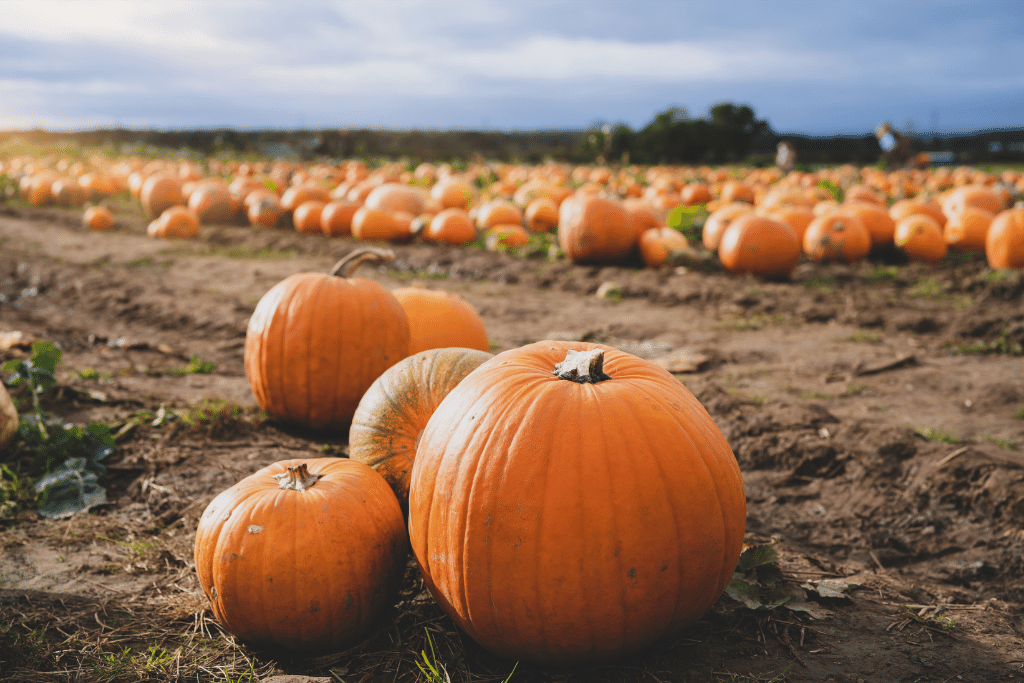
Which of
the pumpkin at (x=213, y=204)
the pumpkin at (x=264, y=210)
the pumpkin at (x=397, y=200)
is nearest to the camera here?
the pumpkin at (x=397, y=200)

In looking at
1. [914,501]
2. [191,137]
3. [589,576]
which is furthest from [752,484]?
[191,137]

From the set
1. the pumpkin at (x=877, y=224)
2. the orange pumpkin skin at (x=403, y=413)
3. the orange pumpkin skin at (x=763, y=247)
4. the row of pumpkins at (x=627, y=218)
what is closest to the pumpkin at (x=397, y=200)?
the row of pumpkins at (x=627, y=218)

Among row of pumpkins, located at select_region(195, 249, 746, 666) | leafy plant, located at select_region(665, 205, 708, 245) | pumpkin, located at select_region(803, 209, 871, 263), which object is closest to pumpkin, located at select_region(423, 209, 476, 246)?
leafy plant, located at select_region(665, 205, 708, 245)

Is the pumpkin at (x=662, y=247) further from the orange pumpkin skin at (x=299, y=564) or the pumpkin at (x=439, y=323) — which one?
the orange pumpkin skin at (x=299, y=564)

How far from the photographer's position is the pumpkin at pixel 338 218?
32.6ft

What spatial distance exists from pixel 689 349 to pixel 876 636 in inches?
122

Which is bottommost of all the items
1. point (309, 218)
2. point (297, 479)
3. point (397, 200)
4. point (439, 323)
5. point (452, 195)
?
point (297, 479)

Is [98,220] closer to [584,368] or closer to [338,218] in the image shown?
[338,218]

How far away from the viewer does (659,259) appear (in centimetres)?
802

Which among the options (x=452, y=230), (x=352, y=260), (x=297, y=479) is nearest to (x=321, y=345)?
(x=352, y=260)

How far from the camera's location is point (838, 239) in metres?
8.04

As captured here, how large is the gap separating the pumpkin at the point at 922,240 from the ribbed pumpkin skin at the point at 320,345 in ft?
23.0

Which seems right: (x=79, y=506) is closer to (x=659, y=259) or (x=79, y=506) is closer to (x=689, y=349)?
(x=689, y=349)

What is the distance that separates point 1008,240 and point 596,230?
427cm
